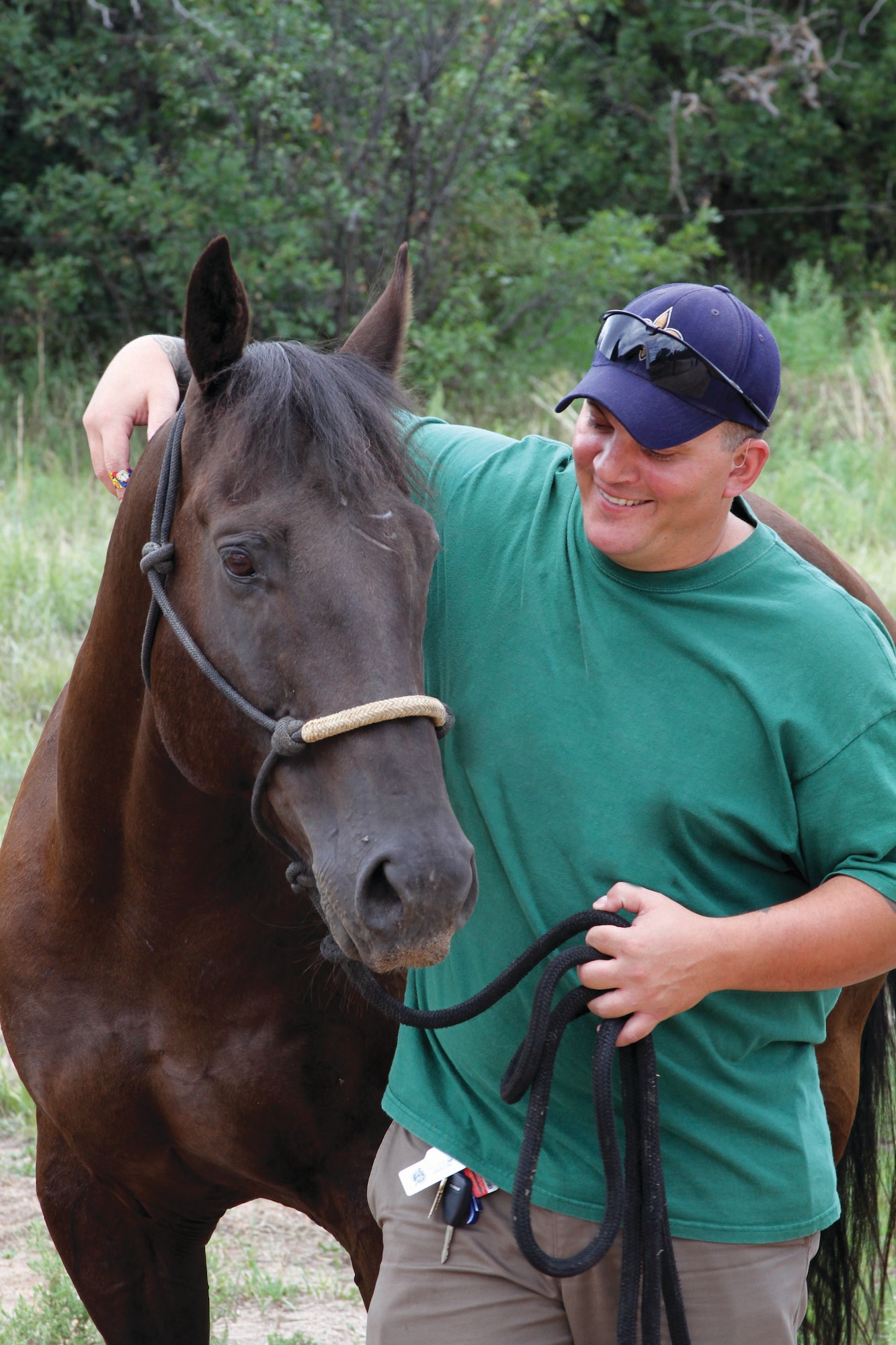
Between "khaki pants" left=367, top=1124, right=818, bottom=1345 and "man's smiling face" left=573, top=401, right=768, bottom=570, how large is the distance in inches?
35.0

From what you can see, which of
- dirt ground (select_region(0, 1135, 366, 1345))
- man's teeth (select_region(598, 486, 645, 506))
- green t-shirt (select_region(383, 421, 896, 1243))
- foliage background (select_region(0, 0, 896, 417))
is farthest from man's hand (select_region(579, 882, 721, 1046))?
foliage background (select_region(0, 0, 896, 417))

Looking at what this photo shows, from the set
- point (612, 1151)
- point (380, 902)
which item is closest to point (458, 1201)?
point (612, 1151)

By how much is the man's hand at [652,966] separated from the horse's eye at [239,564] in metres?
0.63

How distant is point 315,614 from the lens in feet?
5.26

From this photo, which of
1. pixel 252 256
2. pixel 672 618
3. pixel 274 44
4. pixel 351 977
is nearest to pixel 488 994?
pixel 351 977

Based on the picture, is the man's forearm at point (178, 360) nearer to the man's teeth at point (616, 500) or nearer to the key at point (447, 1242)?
the man's teeth at point (616, 500)

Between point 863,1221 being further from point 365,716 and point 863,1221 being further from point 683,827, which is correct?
point 365,716

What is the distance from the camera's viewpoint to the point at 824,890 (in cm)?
162

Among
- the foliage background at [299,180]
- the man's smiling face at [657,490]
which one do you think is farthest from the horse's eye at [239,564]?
the foliage background at [299,180]

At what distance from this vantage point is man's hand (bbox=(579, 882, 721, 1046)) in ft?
4.99

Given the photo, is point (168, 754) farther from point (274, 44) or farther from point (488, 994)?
point (274, 44)

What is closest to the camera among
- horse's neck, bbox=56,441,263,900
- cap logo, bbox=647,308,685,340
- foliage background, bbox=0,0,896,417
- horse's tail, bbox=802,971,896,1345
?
cap logo, bbox=647,308,685,340

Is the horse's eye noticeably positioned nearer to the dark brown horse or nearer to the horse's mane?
the dark brown horse

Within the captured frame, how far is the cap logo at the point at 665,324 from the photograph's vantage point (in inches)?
66.1
